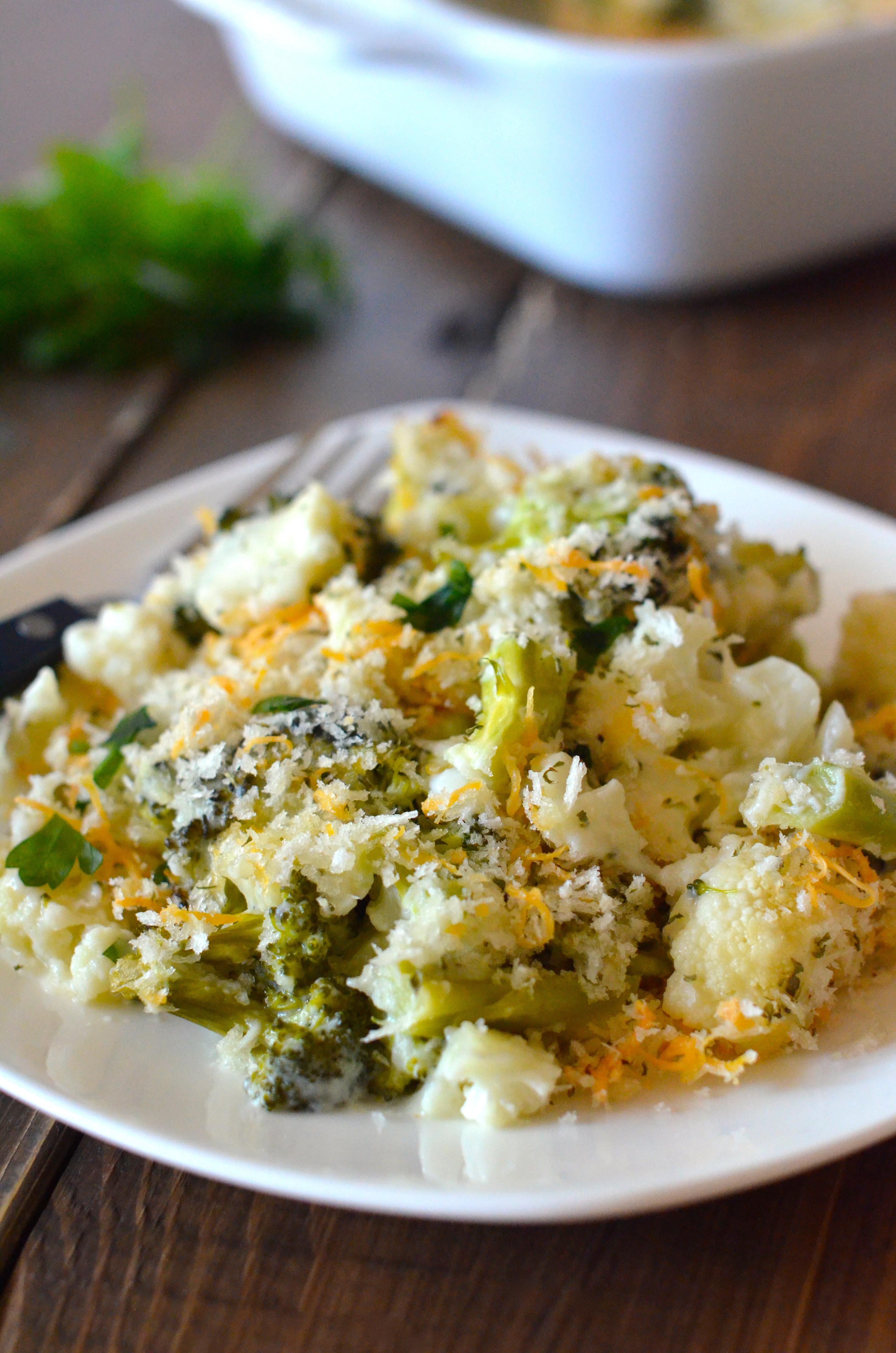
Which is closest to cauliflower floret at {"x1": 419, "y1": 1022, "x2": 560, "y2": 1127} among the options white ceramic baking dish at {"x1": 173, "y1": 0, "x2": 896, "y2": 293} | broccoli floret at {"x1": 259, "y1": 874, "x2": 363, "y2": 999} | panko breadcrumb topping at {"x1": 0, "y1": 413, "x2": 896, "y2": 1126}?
panko breadcrumb topping at {"x1": 0, "y1": 413, "x2": 896, "y2": 1126}

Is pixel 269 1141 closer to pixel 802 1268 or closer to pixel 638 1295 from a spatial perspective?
pixel 638 1295

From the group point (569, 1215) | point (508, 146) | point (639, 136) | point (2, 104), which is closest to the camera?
point (569, 1215)

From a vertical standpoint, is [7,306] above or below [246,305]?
below

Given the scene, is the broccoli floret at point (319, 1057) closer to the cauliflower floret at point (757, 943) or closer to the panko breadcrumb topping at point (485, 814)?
the panko breadcrumb topping at point (485, 814)

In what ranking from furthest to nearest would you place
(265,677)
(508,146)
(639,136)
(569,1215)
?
(508,146) < (639,136) < (265,677) < (569,1215)

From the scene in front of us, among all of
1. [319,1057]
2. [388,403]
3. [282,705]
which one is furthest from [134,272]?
[319,1057]

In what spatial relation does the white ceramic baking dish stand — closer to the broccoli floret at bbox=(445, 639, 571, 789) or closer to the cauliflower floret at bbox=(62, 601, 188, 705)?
the cauliflower floret at bbox=(62, 601, 188, 705)

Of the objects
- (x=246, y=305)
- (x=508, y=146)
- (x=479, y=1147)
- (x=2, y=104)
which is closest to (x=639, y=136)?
(x=508, y=146)
